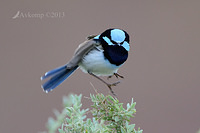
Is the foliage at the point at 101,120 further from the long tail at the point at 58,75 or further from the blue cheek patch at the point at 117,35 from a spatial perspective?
the long tail at the point at 58,75

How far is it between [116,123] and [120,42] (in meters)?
0.88

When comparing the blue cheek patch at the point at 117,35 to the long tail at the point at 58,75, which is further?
the long tail at the point at 58,75

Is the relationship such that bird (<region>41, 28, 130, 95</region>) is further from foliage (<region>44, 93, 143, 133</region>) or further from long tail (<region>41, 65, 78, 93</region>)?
foliage (<region>44, 93, 143, 133</region>)

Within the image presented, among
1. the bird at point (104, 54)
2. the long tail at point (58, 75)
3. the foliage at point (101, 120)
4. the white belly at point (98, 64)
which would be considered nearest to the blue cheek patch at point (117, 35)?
the bird at point (104, 54)

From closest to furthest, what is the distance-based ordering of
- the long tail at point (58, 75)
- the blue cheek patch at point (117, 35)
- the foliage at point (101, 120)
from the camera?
the foliage at point (101, 120)
the blue cheek patch at point (117, 35)
the long tail at point (58, 75)

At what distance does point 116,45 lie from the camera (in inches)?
74.4

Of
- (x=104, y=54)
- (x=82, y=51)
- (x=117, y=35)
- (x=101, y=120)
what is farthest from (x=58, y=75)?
(x=101, y=120)

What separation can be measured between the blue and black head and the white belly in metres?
0.04

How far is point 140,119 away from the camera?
4168mm

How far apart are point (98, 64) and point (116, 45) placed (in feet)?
0.55

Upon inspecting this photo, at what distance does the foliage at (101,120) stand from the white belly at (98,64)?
0.71 metres

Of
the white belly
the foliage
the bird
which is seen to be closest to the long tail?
the bird

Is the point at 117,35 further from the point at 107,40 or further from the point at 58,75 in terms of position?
the point at 58,75

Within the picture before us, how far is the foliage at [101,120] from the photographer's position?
1.02 m
